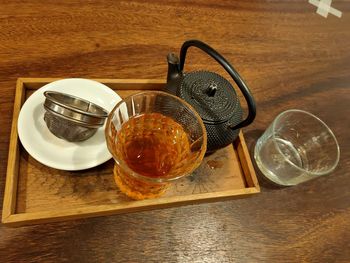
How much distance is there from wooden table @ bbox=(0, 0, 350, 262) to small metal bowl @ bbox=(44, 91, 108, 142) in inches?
5.6

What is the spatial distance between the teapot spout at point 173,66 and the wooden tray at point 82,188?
24 cm

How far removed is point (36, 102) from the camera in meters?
0.76

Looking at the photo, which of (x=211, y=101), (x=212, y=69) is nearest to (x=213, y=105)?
(x=211, y=101)

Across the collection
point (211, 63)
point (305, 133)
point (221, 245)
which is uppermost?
point (211, 63)

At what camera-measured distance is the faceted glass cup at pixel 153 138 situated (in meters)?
0.68

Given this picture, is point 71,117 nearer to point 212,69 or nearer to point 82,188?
point 82,188

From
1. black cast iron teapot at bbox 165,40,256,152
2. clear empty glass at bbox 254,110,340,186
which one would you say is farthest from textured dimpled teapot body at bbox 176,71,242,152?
clear empty glass at bbox 254,110,340,186

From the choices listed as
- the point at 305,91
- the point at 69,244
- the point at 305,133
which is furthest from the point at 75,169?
the point at 305,91

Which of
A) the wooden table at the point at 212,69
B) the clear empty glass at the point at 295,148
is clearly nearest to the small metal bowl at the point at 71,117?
the wooden table at the point at 212,69

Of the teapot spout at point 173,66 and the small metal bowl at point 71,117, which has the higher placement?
the teapot spout at point 173,66

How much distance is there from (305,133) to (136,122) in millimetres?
537

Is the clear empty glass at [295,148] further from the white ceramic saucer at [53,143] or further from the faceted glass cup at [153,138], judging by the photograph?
the white ceramic saucer at [53,143]

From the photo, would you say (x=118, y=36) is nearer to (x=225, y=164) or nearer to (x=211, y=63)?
(x=211, y=63)

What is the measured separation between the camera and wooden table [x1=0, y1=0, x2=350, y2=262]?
0.68 meters
